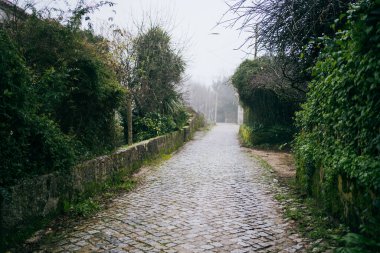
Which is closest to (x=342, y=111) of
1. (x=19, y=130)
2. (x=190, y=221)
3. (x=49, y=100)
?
(x=190, y=221)

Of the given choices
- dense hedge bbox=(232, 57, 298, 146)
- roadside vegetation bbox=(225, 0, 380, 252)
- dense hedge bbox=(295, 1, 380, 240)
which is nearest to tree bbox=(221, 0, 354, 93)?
roadside vegetation bbox=(225, 0, 380, 252)

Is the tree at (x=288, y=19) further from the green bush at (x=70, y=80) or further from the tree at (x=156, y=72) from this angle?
the tree at (x=156, y=72)

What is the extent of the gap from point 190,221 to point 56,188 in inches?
96.6

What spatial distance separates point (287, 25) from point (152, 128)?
29.6ft

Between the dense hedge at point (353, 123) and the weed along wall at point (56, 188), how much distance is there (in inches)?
177

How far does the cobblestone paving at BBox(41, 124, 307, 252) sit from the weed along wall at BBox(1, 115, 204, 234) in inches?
25.4

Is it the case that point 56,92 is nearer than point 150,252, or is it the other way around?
point 150,252

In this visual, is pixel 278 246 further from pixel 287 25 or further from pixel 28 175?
pixel 287 25

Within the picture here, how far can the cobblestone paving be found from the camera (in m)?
4.42

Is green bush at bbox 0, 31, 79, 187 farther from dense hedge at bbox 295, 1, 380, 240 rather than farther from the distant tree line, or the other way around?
the distant tree line

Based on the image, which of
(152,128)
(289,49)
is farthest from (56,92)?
(152,128)

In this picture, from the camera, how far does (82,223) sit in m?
5.36

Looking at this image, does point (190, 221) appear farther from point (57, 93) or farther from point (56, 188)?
point (57, 93)

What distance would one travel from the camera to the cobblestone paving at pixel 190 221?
4.42 m
